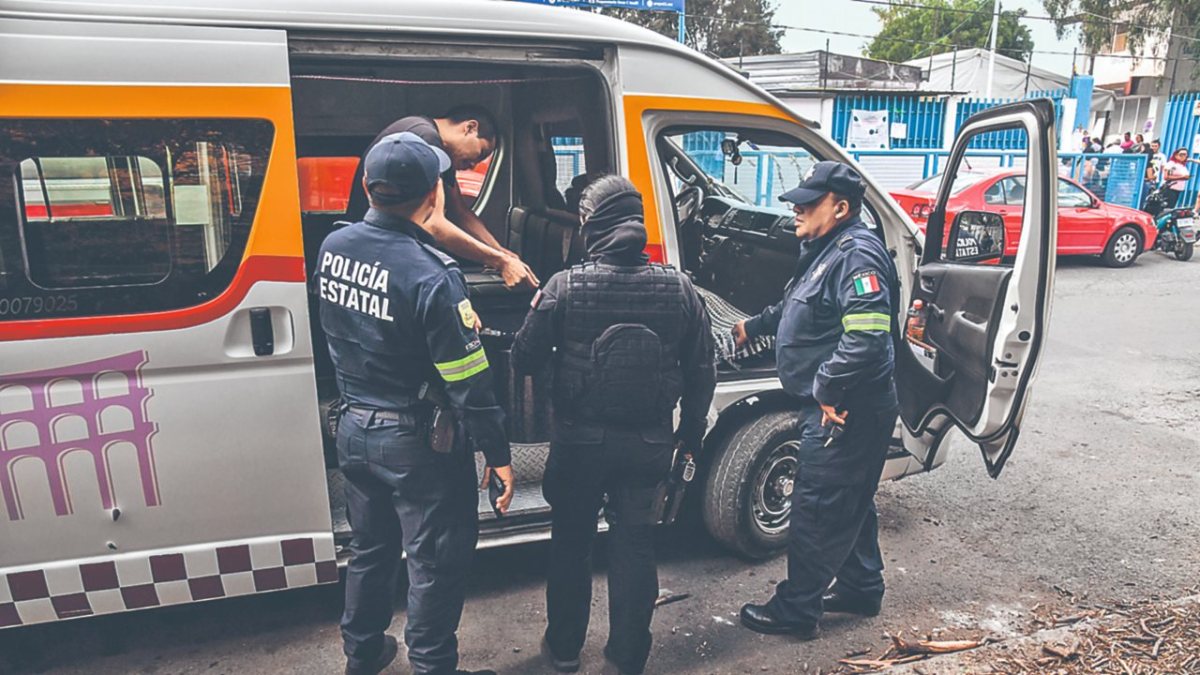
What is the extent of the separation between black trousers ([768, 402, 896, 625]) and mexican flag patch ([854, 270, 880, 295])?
1.41ft

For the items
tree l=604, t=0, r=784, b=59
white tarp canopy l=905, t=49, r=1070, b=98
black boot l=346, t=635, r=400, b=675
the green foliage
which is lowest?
black boot l=346, t=635, r=400, b=675

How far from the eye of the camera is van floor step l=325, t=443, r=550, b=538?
318 cm

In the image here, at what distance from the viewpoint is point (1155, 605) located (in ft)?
11.1

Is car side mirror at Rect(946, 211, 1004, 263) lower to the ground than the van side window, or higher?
lower

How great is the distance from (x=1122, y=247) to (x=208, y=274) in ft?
40.1

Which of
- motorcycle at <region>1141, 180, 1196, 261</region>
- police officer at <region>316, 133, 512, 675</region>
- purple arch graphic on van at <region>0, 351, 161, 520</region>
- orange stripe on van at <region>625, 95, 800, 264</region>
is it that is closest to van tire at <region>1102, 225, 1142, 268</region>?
motorcycle at <region>1141, 180, 1196, 261</region>

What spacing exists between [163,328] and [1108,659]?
3338 mm

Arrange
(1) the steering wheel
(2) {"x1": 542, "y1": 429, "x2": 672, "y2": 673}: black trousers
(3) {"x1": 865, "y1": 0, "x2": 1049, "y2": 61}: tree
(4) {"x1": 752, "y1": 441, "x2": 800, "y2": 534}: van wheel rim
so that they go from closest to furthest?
1. (2) {"x1": 542, "y1": 429, "x2": 672, "y2": 673}: black trousers
2. (4) {"x1": 752, "y1": 441, "x2": 800, "y2": 534}: van wheel rim
3. (1) the steering wheel
4. (3) {"x1": 865, "y1": 0, "x2": 1049, "y2": 61}: tree

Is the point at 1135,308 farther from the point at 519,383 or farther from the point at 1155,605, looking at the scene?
the point at 519,383

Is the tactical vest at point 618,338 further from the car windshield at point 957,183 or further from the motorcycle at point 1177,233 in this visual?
the motorcycle at point 1177,233

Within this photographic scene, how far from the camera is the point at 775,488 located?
12.3 ft

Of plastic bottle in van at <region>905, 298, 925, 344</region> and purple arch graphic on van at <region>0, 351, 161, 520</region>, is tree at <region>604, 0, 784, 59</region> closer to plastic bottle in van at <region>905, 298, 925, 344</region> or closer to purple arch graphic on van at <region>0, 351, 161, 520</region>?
plastic bottle in van at <region>905, 298, 925, 344</region>

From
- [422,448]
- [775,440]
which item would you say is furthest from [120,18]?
[775,440]

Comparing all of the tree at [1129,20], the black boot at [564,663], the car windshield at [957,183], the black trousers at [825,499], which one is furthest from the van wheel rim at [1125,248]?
the tree at [1129,20]
